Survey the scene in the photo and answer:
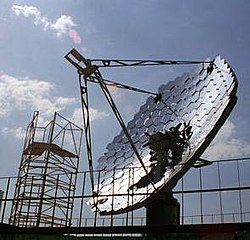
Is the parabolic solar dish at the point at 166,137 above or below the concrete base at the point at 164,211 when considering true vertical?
above

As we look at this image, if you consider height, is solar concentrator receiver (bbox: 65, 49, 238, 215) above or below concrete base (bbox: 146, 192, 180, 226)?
above

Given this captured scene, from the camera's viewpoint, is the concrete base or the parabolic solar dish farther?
the concrete base

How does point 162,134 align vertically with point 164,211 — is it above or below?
above

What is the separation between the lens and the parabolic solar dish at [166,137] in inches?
755

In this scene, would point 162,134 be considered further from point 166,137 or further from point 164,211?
point 164,211

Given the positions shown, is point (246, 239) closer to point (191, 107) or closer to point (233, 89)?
point (233, 89)

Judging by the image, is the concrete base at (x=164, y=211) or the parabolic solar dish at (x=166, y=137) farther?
the concrete base at (x=164, y=211)

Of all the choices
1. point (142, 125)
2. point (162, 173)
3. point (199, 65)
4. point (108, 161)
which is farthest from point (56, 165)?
point (199, 65)

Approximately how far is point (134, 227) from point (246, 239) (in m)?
4.47

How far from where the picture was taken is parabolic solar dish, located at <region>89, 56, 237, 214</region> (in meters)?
19.2

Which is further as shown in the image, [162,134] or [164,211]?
[162,134]

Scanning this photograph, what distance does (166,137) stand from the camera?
23078 millimetres

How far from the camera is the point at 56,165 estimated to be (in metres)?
28.3

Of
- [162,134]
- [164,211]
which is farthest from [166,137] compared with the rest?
[164,211]
